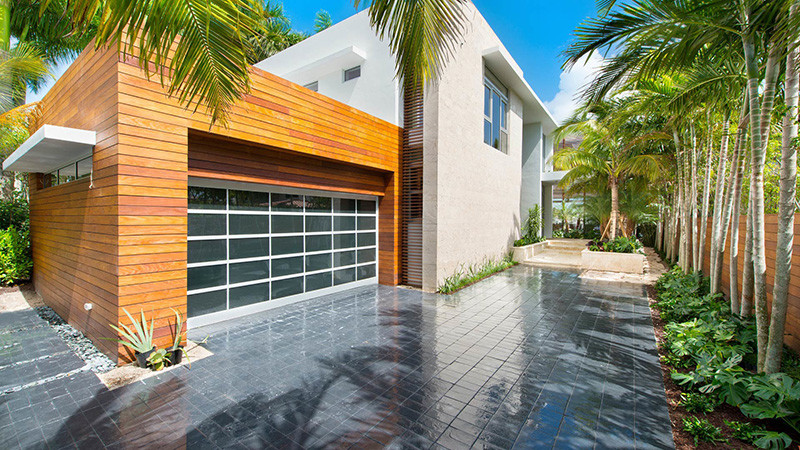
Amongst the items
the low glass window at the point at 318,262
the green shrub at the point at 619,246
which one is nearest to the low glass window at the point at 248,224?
the low glass window at the point at 318,262

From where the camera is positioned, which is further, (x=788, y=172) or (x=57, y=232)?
(x=57, y=232)

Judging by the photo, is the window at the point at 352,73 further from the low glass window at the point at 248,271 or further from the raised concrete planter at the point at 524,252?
the raised concrete planter at the point at 524,252

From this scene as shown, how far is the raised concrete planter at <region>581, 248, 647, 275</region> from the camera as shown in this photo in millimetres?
11422

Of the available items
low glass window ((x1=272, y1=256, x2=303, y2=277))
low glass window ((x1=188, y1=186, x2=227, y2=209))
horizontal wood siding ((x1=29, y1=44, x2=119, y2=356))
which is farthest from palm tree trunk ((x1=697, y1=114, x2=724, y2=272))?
horizontal wood siding ((x1=29, y1=44, x2=119, y2=356))

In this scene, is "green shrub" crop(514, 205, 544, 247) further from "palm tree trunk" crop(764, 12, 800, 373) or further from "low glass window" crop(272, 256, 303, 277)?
"palm tree trunk" crop(764, 12, 800, 373)

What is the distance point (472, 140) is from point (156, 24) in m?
9.19

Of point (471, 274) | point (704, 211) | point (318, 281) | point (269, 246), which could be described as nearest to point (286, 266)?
point (269, 246)

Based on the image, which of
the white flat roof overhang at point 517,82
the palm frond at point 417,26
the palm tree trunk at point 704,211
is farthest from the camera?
the white flat roof overhang at point 517,82

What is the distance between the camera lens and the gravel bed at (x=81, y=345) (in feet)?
14.6

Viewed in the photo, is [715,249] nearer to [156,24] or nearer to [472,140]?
[472,140]

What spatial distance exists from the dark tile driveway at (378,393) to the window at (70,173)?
2752mm

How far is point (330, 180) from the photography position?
7.94 metres

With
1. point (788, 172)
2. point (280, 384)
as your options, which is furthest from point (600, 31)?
point (280, 384)

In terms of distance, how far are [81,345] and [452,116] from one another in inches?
343
